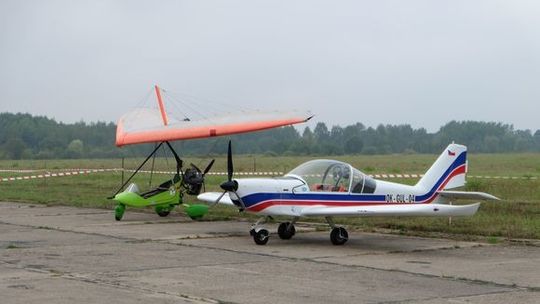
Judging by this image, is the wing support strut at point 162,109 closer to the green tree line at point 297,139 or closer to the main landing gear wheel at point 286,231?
the main landing gear wheel at point 286,231

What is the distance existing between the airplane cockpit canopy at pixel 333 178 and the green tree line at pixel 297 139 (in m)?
63.4

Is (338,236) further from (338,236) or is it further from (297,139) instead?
(297,139)

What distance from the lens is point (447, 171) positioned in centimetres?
1644

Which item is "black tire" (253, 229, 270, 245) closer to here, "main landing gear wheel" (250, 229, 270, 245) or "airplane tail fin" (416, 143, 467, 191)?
"main landing gear wheel" (250, 229, 270, 245)

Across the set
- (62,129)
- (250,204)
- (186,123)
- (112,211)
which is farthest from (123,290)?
(62,129)

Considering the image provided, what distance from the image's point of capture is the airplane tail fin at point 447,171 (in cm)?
Answer: 1625

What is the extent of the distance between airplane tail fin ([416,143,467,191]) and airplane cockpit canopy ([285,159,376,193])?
1420 millimetres

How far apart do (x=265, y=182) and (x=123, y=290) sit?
562 cm

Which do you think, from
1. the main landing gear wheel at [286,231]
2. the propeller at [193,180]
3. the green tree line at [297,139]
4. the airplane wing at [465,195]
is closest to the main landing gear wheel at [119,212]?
the propeller at [193,180]

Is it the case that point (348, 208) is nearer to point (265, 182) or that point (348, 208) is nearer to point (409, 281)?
point (265, 182)

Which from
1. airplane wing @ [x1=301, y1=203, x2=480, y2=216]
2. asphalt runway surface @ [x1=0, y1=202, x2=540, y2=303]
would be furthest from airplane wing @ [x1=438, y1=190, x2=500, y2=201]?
airplane wing @ [x1=301, y1=203, x2=480, y2=216]

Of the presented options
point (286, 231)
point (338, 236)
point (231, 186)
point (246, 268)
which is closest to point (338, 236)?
point (338, 236)

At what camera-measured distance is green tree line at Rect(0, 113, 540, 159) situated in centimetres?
11112

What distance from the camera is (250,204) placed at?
14.8 m
